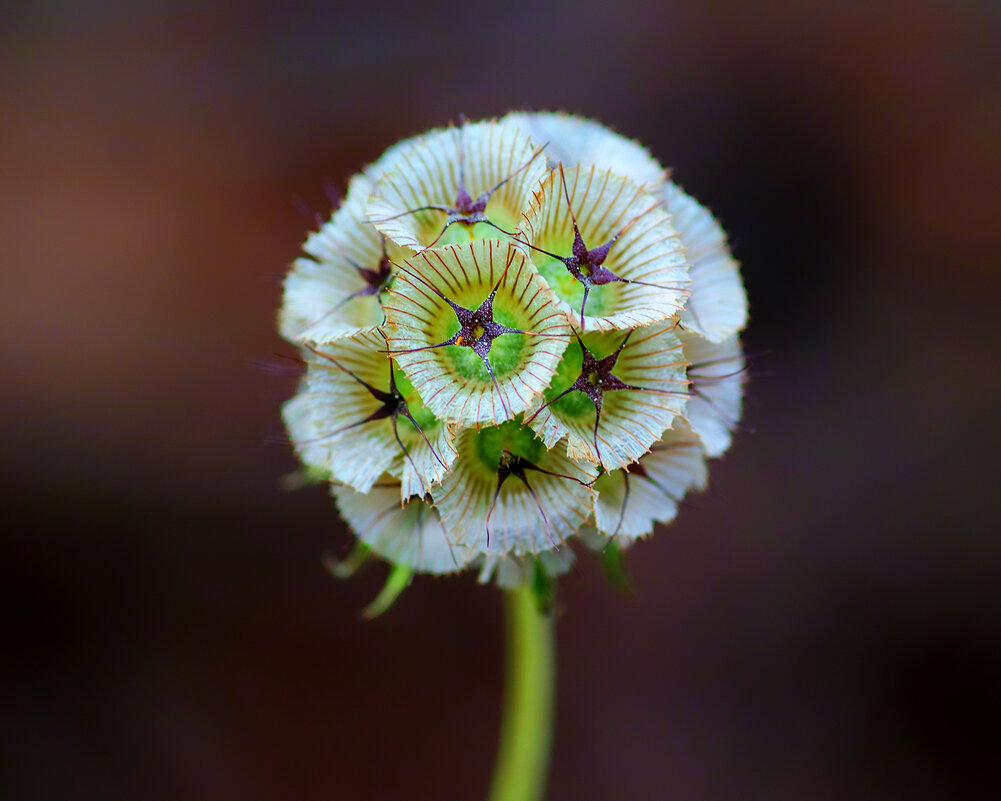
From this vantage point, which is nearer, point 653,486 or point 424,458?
point 424,458

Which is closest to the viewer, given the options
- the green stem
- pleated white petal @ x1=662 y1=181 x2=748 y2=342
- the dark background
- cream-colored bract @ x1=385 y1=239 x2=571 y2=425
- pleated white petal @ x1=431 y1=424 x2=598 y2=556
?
cream-colored bract @ x1=385 y1=239 x2=571 y2=425

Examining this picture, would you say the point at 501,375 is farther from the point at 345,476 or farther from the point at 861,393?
the point at 861,393

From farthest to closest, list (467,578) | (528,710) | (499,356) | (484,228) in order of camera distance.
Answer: (467,578) < (528,710) < (484,228) < (499,356)

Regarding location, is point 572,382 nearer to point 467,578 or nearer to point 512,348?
point 512,348

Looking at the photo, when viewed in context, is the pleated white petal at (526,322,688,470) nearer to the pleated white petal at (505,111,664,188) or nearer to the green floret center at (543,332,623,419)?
the green floret center at (543,332,623,419)

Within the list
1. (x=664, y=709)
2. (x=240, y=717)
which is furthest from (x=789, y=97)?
(x=240, y=717)

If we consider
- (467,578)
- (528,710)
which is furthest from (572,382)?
(467,578)

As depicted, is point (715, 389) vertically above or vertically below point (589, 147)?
below

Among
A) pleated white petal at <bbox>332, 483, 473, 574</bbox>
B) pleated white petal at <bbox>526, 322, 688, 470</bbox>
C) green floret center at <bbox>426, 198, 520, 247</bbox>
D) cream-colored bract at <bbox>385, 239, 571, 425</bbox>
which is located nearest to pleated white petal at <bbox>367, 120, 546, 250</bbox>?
green floret center at <bbox>426, 198, 520, 247</bbox>
